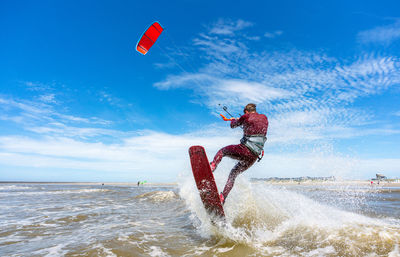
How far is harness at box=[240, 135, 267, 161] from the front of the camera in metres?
5.54

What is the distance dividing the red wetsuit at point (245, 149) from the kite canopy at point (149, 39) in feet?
26.3

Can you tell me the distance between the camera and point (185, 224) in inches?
309

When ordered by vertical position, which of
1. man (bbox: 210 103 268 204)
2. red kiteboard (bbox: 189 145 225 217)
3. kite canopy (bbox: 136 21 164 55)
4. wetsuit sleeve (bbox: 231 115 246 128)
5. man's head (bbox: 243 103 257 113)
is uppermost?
kite canopy (bbox: 136 21 164 55)

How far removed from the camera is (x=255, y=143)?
219 inches

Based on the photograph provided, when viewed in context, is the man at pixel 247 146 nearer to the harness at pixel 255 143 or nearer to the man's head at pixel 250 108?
the harness at pixel 255 143

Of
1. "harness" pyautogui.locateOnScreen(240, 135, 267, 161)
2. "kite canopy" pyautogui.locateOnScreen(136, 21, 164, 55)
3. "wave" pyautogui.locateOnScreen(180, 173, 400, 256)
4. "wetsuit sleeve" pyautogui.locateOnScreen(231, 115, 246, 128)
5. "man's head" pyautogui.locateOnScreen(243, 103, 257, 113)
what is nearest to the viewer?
"wave" pyautogui.locateOnScreen(180, 173, 400, 256)

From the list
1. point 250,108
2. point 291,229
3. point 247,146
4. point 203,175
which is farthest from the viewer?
point 250,108

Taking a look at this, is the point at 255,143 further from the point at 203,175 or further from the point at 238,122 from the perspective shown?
the point at 203,175

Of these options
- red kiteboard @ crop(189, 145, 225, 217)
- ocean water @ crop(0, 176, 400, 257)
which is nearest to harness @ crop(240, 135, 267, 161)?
red kiteboard @ crop(189, 145, 225, 217)

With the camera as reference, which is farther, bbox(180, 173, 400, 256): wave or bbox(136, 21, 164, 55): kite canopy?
bbox(136, 21, 164, 55): kite canopy

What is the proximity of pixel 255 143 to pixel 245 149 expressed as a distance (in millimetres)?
296

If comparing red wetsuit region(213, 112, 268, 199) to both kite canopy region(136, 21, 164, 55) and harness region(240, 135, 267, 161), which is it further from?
kite canopy region(136, 21, 164, 55)

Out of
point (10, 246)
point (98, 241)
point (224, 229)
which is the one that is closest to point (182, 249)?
point (224, 229)

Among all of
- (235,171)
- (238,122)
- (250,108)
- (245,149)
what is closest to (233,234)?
(235,171)
